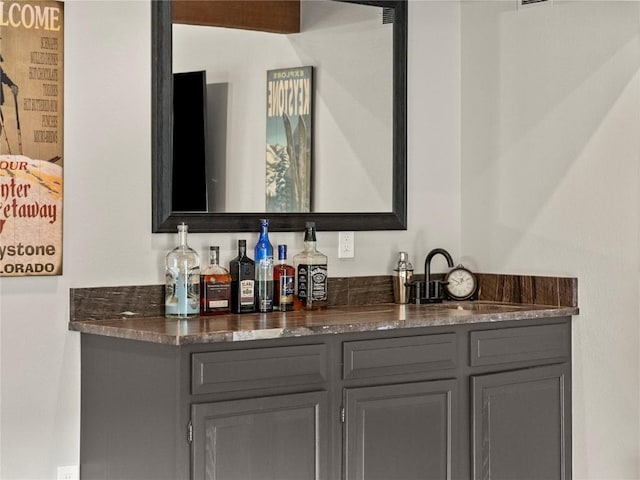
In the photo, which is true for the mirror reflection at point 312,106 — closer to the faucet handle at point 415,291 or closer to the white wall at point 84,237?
the white wall at point 84,237

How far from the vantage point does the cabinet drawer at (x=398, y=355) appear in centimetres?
318

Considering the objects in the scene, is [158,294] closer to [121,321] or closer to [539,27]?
[121,321]

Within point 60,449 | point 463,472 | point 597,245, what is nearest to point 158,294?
point 60,449

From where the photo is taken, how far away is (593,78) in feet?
12.0

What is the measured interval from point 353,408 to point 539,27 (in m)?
1.63

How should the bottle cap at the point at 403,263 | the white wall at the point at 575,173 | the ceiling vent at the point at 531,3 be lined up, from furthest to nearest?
the bottle cap at the point at 403,263 → the ceiling vent at the point at 531,3 → the white wall at the point at 575,173

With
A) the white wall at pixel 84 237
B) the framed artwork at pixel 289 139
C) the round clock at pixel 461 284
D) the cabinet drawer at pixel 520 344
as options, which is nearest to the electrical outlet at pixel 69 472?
the white wall at pixel 84 237

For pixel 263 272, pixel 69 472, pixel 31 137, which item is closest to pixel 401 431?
pixel 263 272

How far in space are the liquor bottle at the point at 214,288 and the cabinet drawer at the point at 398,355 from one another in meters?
0.48

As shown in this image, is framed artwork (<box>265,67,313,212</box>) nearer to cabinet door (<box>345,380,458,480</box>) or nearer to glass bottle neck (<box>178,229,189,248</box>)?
glass bottle neck (<box>178,229,189,248</box>)

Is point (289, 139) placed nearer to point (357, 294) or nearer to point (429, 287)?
point (357, 294)

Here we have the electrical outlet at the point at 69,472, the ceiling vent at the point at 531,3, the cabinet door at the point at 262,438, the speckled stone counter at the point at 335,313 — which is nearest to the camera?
the cabinet door at the point at 262,438

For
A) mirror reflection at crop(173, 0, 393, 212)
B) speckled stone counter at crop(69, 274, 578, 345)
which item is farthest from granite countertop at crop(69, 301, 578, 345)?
mirror reflection at crop(173, 0, 393, 212)

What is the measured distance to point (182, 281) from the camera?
3.31 m
